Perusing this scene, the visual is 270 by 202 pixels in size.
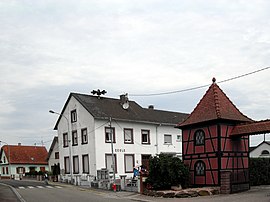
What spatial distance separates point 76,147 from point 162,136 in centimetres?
959

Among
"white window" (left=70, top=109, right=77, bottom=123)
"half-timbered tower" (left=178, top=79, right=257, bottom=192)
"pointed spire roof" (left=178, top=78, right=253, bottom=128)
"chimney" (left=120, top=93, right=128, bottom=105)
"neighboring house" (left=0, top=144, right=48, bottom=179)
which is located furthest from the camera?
"neighboring house" (left=0, top=144, right=48, bottom=179)

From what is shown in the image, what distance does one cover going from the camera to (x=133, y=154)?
4162 centimetres

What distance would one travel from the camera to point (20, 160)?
229 ft

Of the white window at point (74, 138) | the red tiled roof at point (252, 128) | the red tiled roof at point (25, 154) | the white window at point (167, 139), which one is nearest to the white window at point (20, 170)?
the red tiled roof at point (25, 154)

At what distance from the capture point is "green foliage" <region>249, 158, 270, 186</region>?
28447 mm

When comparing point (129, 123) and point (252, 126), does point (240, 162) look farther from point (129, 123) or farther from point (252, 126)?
point (129, 123)

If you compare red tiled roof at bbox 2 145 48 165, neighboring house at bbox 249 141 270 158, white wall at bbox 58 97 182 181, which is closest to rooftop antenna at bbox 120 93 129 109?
white wall at bbox 58 97 182 181

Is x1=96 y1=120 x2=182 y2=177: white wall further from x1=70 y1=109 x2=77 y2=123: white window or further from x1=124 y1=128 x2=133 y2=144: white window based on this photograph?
x1=70 y1=109 x2=77 y2=123: white window

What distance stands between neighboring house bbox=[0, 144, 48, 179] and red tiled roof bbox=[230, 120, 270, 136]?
160 feet

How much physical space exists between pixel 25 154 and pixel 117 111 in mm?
35481

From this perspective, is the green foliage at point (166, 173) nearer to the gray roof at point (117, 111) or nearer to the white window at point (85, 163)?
the gray roof at point (117, 111)

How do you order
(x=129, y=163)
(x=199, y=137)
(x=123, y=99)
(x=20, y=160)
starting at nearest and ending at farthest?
(x=199, y=137), (x=129, y=163), (x=123, y=99), (x=20, y=160)

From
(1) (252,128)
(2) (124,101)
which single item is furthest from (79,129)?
(1) (252,128)

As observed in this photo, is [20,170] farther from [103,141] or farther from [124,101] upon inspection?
[103,141]
